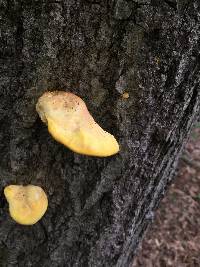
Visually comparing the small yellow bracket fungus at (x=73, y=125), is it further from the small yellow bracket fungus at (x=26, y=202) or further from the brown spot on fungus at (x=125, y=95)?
the small yellow bracket fungus at (x=26, y=202)

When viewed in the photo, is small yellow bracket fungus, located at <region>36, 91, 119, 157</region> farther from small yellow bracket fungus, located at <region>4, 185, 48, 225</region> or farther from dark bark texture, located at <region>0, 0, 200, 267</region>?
small yellow bracket fungus, located at <region>4, 185, 48, 225</region>

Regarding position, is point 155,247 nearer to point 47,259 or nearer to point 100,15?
point 47,259

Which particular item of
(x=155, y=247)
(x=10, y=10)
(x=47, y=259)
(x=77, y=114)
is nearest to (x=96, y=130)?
(x=77, y=114)

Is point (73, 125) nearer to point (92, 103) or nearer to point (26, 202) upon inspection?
point (92, 103)

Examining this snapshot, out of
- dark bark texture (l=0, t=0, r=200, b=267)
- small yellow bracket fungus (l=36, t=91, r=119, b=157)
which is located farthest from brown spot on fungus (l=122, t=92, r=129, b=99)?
small yellow bracket fungus (l=36, t=91, r=119, b=157)

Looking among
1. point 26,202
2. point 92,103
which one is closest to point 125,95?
point 92,103
